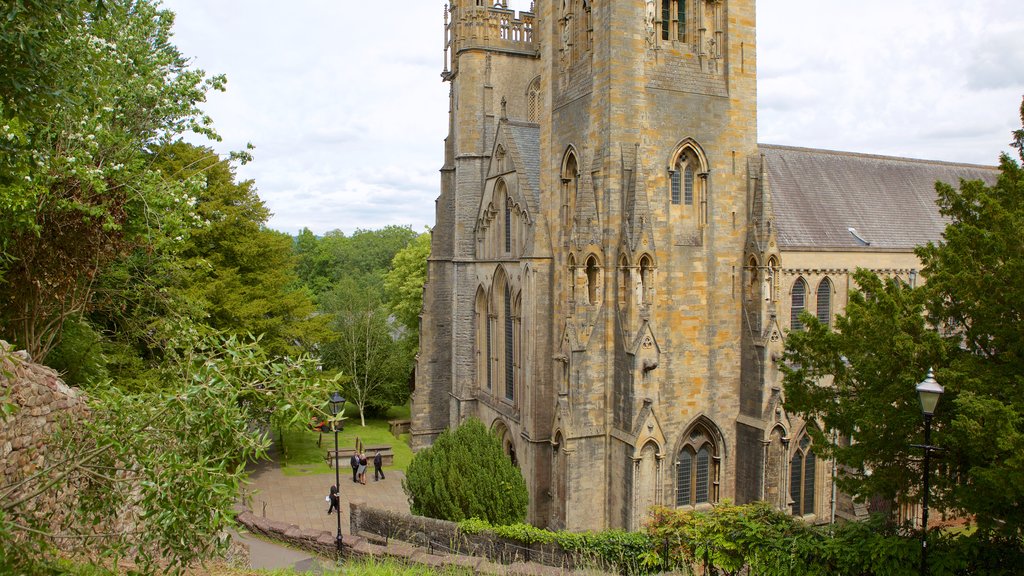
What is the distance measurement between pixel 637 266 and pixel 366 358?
22025mm

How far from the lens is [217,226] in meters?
25.2

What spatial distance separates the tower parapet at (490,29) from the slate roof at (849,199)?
11220 millimetres

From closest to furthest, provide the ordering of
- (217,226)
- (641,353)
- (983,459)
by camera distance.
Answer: (983,459), (641,353), (217,226)

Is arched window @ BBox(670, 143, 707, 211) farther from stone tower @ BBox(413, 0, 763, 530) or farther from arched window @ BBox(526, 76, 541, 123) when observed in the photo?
arched window @ BBox(526, 76, 541, 123)

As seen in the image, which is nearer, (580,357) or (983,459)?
(983,459)

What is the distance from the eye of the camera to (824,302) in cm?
2394

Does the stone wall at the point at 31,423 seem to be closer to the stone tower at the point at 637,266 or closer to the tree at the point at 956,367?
the stone tower at the point at 637,266

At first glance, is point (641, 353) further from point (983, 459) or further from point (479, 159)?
point (479, 159)

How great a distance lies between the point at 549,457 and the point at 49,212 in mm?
13818

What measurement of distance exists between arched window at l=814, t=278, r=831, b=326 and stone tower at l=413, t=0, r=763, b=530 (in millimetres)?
6487

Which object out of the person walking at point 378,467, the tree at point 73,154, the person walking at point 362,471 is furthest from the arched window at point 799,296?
the tree at point 73,154

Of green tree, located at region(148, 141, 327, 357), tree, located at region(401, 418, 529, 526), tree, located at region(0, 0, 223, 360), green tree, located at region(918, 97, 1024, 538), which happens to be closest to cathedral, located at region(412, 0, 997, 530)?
tree, located at region(401, 418, 529, 526)

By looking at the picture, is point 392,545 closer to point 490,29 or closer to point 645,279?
point 645,279

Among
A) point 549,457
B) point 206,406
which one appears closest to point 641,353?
point 549,457
